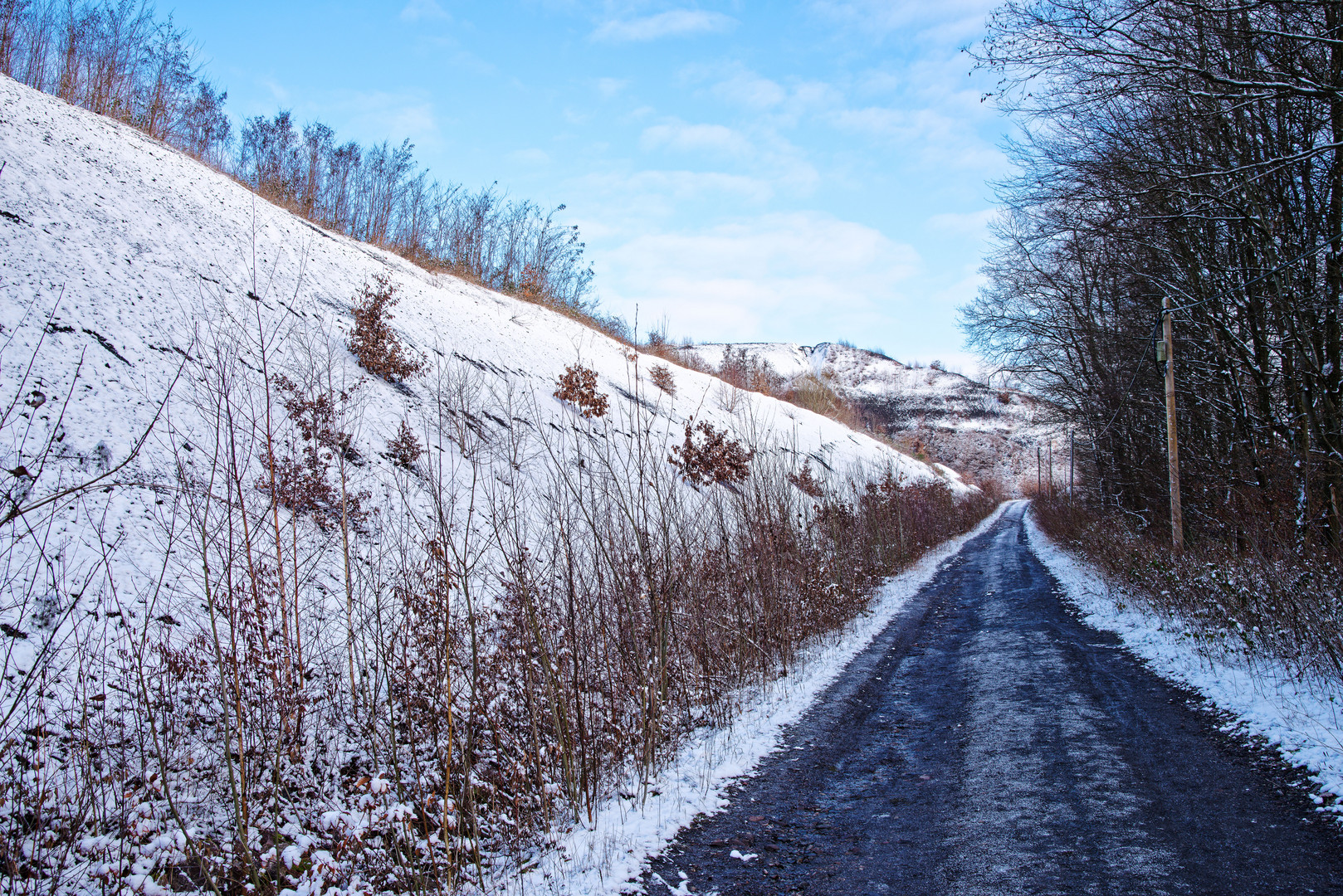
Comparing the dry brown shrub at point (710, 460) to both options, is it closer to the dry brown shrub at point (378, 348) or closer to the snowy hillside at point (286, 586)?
the snowy hillside at point (286, 586)

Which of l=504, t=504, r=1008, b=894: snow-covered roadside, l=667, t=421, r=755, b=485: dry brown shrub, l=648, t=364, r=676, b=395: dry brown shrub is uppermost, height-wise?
l=648, t=364, r=676, b=395: dry brown shrub

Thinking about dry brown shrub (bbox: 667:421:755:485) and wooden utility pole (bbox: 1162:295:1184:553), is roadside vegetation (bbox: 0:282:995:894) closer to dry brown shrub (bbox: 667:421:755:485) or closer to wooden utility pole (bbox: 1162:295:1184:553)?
dry brown shrub (bbox: 667:421:755:485)

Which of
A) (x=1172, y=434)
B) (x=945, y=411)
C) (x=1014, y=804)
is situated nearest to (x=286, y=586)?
(x=1014, y=804)

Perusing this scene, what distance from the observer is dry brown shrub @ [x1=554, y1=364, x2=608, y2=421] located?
12773 millimetres

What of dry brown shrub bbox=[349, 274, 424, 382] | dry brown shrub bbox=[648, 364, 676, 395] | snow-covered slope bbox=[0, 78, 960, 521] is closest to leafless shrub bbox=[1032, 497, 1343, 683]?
snow-covered slope bbox=[0, 78, 960, 521]

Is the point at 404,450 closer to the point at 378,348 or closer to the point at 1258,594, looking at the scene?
the point at 378,348

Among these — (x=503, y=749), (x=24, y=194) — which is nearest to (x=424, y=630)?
(x=503, y=749)

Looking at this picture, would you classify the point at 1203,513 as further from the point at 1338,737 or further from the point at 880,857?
the point at 880,857

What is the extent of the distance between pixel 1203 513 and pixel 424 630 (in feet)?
44.7

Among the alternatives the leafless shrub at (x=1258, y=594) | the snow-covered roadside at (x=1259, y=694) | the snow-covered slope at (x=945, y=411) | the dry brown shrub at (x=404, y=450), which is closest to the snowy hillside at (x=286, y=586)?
the dry brown shrub at (x=404, y=450)

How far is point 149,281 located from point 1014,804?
10465 mm

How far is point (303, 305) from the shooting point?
10.1 metres

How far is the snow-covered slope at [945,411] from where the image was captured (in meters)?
61.4

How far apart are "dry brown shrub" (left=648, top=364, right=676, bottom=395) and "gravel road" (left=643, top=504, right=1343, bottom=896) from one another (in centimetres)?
1273
